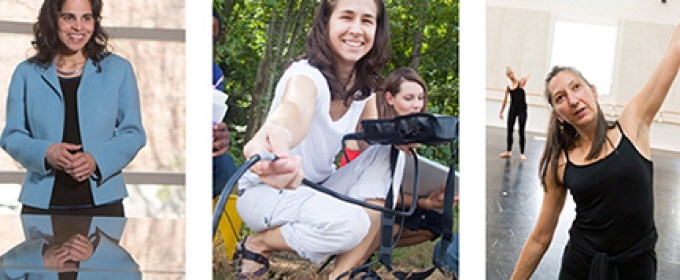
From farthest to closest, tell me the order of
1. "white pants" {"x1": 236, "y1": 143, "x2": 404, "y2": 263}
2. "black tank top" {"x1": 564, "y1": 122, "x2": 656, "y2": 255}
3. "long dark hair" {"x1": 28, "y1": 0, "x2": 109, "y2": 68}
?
"long dark hair" {"x1": 28, "y1": 0, "x2": 109, "y2": 68} → "white pants" {"x1": 236, "y1": 143, "x2": 404, "y2": 263} → "black tank top" {"x1": 564, "y1": 122, "x2": 656, "y2": 255}

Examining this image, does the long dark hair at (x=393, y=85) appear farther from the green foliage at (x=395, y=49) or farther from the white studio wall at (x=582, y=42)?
the white studio wall at (x=582, y=42)

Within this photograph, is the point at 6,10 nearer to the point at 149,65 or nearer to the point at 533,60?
the point at 149,65

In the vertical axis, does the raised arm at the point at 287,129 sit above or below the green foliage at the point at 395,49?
below

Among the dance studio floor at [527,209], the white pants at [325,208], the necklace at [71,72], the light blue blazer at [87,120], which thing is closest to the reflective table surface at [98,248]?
the light blue blazer at [87,120]

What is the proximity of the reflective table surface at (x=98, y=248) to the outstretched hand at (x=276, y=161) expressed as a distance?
1.86ft

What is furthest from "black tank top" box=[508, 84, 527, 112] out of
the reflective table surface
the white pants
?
the reflective table surface

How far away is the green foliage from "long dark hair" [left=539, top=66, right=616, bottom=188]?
422 mm

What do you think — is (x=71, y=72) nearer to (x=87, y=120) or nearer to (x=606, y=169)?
(x=87, y=120)

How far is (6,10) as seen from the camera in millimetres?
3107

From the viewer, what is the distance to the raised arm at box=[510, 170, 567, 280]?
2.80 metres

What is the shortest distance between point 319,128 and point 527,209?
105 cm

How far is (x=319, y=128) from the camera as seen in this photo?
2.89 metres

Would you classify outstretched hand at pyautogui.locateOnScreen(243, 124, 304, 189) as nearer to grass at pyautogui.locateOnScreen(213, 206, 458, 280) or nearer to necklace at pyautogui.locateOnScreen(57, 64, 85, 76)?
grass at pyautogui.locateOnScreen(213, 206, 458, 280)

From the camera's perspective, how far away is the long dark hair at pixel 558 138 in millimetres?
2686
